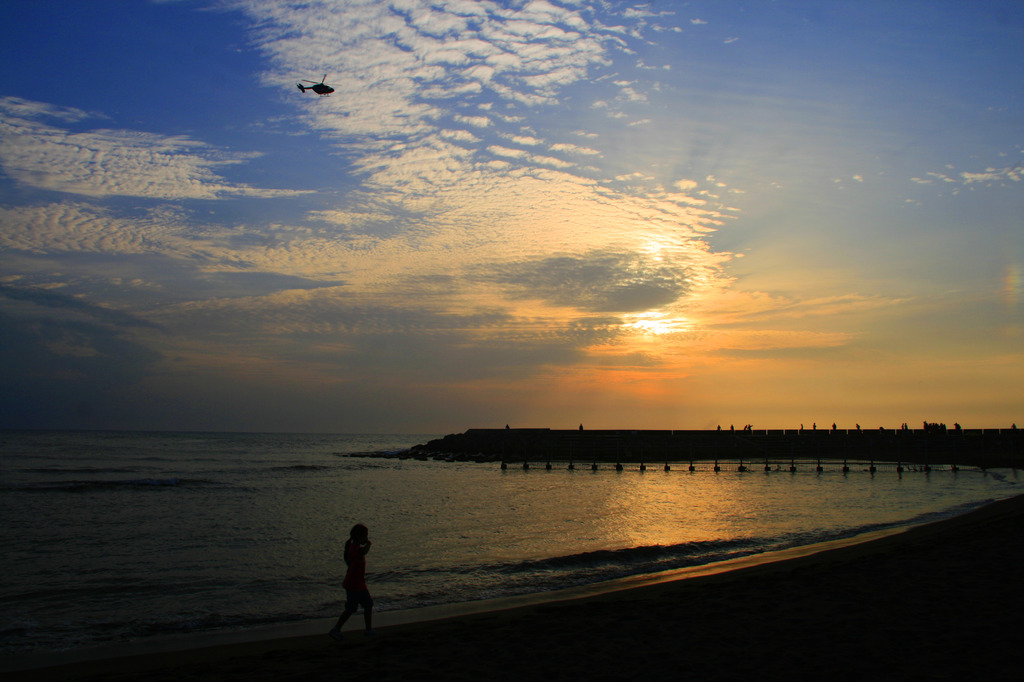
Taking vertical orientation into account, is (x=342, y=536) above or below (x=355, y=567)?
below

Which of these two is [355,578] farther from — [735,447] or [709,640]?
[735,447]

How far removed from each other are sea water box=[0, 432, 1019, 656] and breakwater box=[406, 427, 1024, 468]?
19.1 meters

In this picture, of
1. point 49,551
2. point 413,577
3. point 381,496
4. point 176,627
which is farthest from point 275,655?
point 381,496

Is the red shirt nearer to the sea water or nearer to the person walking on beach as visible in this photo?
the person walking on beach

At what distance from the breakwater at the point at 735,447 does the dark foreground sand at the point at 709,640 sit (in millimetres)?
47242

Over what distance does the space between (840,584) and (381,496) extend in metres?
26.7

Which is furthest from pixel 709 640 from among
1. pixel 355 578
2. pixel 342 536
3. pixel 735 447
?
pixel 735 447

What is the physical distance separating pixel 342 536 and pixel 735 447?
59609mm

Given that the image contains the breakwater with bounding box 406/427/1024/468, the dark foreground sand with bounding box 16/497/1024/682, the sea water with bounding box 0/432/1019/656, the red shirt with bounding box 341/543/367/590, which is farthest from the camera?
the breakwater with bounding box 406/427/1024/468

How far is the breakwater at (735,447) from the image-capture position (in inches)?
2370

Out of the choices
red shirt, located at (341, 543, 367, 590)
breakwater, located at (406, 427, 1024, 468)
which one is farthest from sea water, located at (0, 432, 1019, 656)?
breakwater, located at (406, 427, 1024, 468)

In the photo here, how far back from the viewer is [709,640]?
8.76m

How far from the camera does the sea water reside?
12.5m

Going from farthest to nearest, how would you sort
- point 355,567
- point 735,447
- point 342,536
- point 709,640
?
point 735,447, point 342,536, point 355,567, point 709,640
